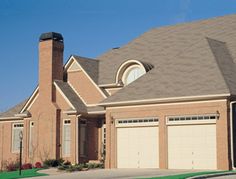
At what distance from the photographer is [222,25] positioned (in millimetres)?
41438

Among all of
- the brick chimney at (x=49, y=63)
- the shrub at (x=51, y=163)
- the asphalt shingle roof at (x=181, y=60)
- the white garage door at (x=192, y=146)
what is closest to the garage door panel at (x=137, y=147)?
the white garage door at (x=192, y=146)

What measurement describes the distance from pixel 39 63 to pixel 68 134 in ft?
21.6

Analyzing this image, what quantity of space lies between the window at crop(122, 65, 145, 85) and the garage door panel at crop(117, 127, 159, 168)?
18.0 ft

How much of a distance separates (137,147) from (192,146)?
4328 mm

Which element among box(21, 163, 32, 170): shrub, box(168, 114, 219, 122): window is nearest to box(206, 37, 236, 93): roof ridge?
box(168, 114, 219, 122): window

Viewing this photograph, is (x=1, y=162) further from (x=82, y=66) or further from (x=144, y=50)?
(x=144, y=50)

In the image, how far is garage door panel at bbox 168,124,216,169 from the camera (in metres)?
30.8

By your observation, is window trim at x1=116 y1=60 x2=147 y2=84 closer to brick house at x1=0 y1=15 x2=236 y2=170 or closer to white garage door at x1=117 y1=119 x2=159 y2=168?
brick house at x1=0 y1=15 x2=236 y2=170

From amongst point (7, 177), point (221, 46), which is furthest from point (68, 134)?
point (221, 46)

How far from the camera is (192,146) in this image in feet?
103

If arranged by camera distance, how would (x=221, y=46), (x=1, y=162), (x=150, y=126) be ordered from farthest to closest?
(x=1, y=162) → (x=221, y=46) → (x=150, y=126)

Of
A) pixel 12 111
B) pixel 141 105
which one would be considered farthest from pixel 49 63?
pixel 141 105

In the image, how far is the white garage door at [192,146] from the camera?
101ft

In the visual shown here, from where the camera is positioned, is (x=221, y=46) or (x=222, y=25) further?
(x=222, y=25)
